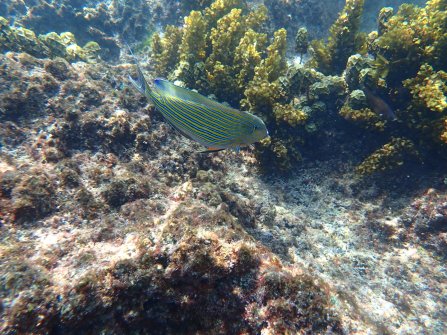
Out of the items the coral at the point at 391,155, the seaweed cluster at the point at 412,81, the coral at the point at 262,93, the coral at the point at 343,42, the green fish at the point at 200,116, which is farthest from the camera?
the coral at the point at 343,42

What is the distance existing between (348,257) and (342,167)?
159 centimetres

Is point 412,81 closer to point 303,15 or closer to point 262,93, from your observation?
point 262,93

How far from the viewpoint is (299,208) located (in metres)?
4.17

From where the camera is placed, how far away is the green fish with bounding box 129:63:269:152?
99.2 inches

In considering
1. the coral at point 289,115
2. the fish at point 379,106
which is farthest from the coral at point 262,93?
the fish at point 379,106

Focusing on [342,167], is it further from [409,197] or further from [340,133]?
[409,197]

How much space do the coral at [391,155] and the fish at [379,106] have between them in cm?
41

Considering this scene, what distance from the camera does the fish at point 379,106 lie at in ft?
14.0

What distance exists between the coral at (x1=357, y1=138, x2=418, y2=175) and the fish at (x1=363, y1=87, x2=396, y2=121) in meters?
0.41

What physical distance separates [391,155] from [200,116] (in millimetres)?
3267

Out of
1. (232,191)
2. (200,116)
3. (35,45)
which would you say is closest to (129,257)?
(200,116)

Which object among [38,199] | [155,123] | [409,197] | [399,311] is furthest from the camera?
[155,123]

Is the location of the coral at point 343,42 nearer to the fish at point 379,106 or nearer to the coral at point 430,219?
the fish at point 379,106

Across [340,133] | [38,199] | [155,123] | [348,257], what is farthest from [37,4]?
[348,257]
